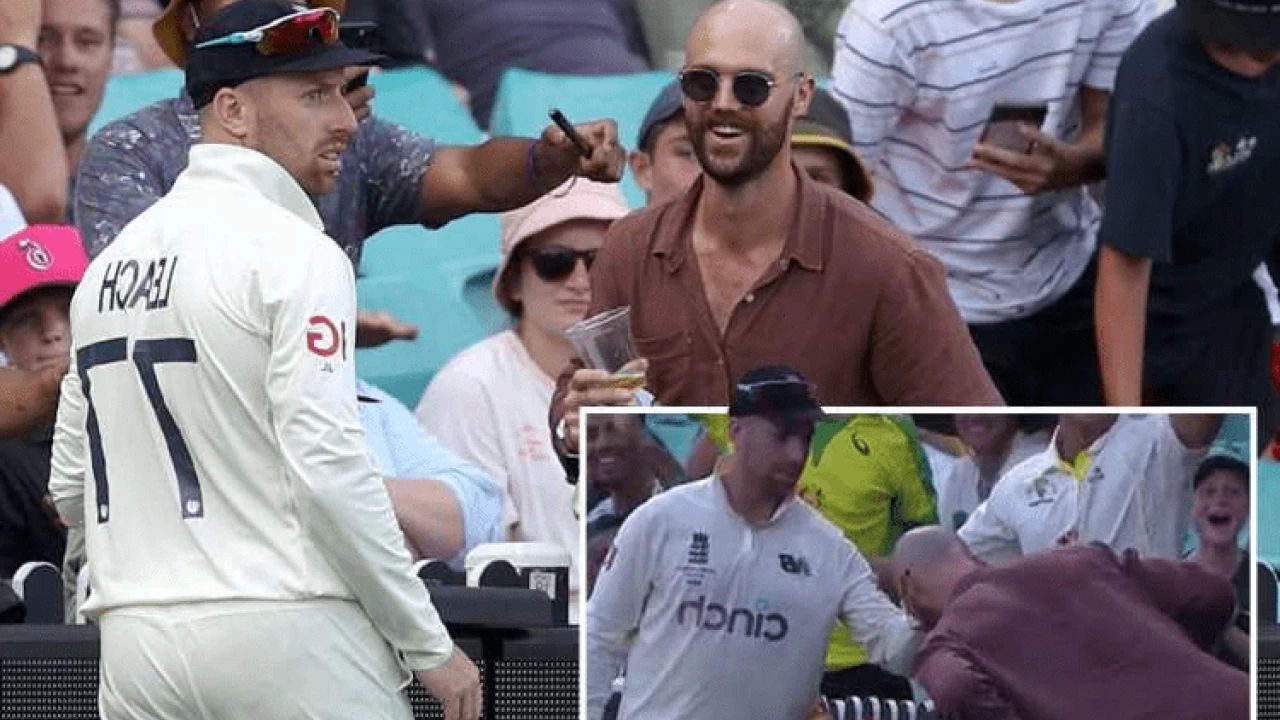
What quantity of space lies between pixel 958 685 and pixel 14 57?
11.8 feet

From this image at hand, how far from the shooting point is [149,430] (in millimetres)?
5055

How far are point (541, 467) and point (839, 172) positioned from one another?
101 centimetres

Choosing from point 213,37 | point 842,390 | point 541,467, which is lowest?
point 541,467

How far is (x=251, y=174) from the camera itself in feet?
16.9

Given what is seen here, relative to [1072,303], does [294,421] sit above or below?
above

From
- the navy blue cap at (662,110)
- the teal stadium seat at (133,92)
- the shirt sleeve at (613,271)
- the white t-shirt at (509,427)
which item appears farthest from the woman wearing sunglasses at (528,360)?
the shirt sleeve at (613,271)

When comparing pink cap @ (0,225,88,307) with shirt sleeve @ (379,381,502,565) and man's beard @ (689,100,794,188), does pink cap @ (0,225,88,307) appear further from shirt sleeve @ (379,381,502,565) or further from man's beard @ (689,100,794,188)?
man's beard @ (689,100,794,188)

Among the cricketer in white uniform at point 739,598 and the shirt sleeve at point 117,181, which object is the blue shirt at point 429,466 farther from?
the cricketer in white uniform at point 739,598

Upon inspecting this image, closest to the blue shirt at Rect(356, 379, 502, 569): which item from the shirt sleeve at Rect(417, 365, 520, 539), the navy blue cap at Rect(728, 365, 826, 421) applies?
the shirt sleeve at Rect(417, 365, 520, 539)

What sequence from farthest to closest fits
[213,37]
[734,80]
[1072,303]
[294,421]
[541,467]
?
1. [1072,303]
2. [541,467]
3. [734,80]
4. [213,37]
5. [294,421]

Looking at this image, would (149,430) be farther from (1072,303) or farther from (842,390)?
(1072,303)

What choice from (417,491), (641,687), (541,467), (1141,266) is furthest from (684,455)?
(1141,266)

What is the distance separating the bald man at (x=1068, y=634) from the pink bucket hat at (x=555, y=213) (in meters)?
2.68

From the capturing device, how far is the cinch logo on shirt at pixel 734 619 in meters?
5.52
